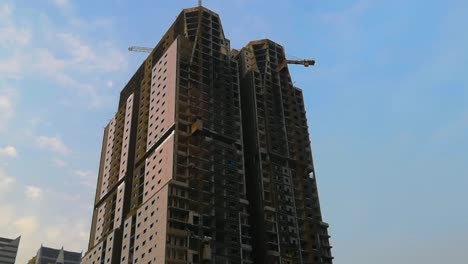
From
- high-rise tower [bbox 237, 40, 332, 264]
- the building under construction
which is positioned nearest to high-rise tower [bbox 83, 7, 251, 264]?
the building under construction

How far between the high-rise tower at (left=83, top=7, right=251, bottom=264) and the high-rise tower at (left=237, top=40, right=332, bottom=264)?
20.0 feet

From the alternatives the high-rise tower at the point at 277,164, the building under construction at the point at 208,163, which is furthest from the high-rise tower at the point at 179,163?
the high-rise tower at the point at 277,164

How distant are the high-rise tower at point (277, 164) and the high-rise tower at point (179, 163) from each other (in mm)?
6084

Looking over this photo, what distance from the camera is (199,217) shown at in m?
87.8

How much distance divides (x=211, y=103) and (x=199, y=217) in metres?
26.9

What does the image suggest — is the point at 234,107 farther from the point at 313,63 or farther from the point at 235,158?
the point at 313,63

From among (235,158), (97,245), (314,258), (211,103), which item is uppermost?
(211,103)

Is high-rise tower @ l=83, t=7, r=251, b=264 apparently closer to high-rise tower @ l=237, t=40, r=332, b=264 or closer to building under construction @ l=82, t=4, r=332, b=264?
building under construction @ l=82, t=4, r=332, b=264

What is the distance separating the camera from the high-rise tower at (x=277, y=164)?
97.8 meters

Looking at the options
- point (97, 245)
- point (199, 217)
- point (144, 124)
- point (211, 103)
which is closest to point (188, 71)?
point (211, 103)

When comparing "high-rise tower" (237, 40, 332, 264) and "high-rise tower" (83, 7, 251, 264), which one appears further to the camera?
"high-rise tower" (237, 40, 332, 264)

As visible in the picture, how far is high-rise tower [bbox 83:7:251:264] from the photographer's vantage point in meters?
86.6

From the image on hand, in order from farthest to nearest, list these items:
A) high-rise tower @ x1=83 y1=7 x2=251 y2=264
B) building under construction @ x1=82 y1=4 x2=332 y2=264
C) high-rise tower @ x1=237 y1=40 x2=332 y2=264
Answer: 1. high-rise tower @ x1=237 y1=40 x2=332 y2=264
2. building under construction @ x1=82 y1=4 x2=332 y2=264
3. high-rise tower @ x1=83 y1=7 x2=251 y2=264

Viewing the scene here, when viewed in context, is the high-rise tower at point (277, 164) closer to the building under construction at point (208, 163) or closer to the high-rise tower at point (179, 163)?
the building under construction at point (208, 163)
